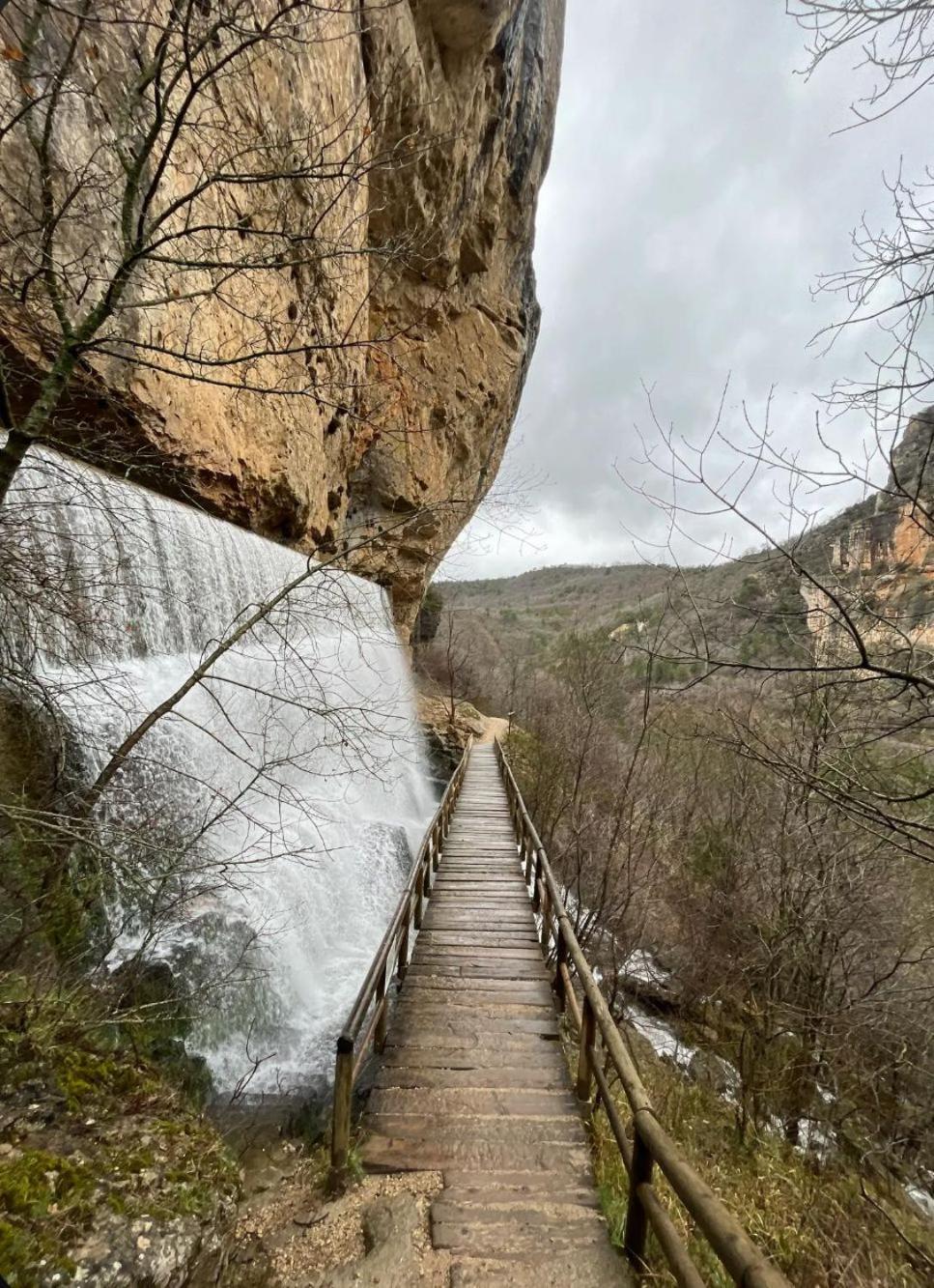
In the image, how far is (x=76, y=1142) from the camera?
9.17 ft

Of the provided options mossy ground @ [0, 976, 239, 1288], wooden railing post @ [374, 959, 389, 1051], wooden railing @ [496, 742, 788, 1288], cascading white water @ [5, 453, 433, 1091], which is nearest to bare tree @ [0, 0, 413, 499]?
cascading white water @ [5, 453, 433, 1091]

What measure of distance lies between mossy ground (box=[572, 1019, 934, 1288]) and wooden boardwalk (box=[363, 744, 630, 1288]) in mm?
271

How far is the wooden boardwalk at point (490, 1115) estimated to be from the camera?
301 cm

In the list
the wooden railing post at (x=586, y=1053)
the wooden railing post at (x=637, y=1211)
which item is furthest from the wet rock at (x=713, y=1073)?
the wooden railing post at (x=637, y=1211)

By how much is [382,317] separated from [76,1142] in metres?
18.4

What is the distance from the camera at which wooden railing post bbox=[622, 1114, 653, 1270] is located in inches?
→ 104

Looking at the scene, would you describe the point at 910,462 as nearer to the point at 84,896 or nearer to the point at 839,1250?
the point at 839,1250

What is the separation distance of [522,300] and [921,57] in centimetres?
2306

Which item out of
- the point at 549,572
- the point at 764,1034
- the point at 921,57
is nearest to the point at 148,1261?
the point at 921,57

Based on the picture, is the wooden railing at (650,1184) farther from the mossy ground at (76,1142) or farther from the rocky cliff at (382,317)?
the rocky cliff at (382,317)

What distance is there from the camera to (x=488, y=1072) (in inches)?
171

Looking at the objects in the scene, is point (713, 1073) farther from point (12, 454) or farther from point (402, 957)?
point (12, 454)

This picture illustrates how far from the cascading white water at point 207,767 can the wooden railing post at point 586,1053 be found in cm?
233

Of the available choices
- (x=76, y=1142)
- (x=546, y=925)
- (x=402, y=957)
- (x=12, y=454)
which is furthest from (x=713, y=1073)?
(x=12, y=454)
